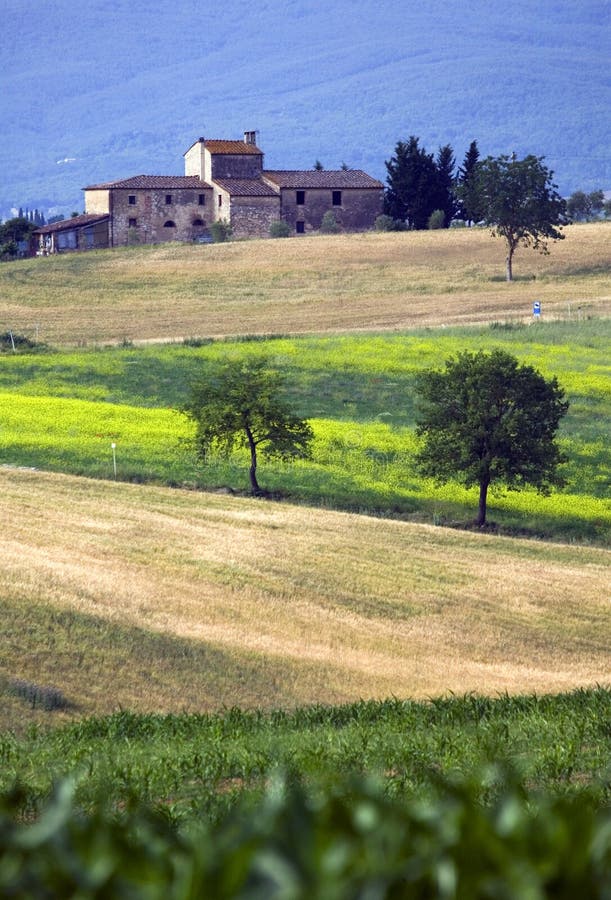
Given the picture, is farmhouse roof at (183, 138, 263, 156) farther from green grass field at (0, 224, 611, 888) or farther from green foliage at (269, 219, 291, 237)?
green grass field at (0, 224, 611, 888)

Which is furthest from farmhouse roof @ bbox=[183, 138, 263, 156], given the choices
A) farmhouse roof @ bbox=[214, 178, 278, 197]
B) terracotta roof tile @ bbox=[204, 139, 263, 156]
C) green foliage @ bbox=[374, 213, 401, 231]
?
green foliage @ bbox=[374, 213, 401, 231]

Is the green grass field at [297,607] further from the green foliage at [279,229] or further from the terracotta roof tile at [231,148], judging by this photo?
the terracotta roof tile at [231,148]

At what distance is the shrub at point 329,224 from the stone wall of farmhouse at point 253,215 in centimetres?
455

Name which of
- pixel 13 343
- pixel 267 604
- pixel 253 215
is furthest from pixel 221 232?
pixel 267 604

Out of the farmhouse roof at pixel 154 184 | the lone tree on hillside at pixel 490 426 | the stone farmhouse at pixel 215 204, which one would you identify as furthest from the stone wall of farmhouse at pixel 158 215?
the lone tree on hillside at pixel 490 426

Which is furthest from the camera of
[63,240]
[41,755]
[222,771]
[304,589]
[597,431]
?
[63,240]

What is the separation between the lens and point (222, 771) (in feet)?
31.6

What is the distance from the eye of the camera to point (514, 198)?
325 feet

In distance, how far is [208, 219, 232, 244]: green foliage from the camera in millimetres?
123875

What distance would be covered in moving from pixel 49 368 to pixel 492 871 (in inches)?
2447

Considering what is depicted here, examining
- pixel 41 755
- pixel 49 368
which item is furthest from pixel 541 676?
pixel 49 368

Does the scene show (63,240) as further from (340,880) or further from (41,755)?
(340,880)

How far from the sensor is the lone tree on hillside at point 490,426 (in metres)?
44.1

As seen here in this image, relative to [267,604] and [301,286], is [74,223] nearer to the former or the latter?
[301,286]
